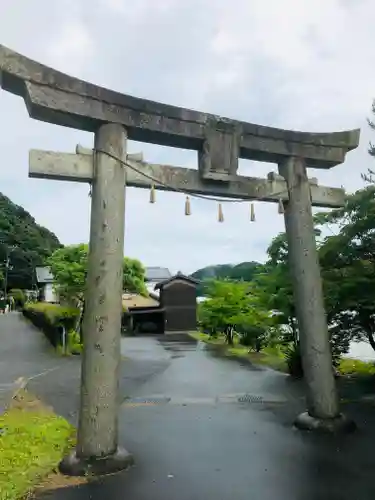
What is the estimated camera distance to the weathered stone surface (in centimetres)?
550

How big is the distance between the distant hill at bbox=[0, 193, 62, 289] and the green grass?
47602mm

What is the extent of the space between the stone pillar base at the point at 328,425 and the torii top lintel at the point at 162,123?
3.72 metres

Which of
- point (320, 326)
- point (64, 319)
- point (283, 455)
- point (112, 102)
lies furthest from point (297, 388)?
point (64, 319)

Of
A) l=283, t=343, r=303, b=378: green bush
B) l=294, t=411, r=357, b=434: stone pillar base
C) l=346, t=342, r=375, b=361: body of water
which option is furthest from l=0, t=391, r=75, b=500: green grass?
l=346, t=342, r=375, b=361: body of water

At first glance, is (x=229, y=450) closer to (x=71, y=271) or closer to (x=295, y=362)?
(x=295, y=362)

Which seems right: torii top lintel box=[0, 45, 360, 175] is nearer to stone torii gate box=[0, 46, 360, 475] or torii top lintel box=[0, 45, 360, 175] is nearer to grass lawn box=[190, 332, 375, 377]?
stone torii gate box=[0, 46, 360, 475]

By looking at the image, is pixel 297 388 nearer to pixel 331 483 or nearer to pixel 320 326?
pixel 320 326

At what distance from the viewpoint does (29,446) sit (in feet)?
19.0

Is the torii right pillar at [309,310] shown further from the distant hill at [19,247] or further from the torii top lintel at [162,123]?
the distant hill at [19,247]

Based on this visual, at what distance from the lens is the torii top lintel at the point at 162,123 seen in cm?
525

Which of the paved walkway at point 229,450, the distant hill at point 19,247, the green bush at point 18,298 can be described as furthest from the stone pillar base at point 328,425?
the green bush at point 18,298

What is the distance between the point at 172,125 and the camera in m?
6.14

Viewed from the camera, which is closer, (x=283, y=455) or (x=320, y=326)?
(x=283, y=455)

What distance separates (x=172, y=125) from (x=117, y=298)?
2426 millimetres
